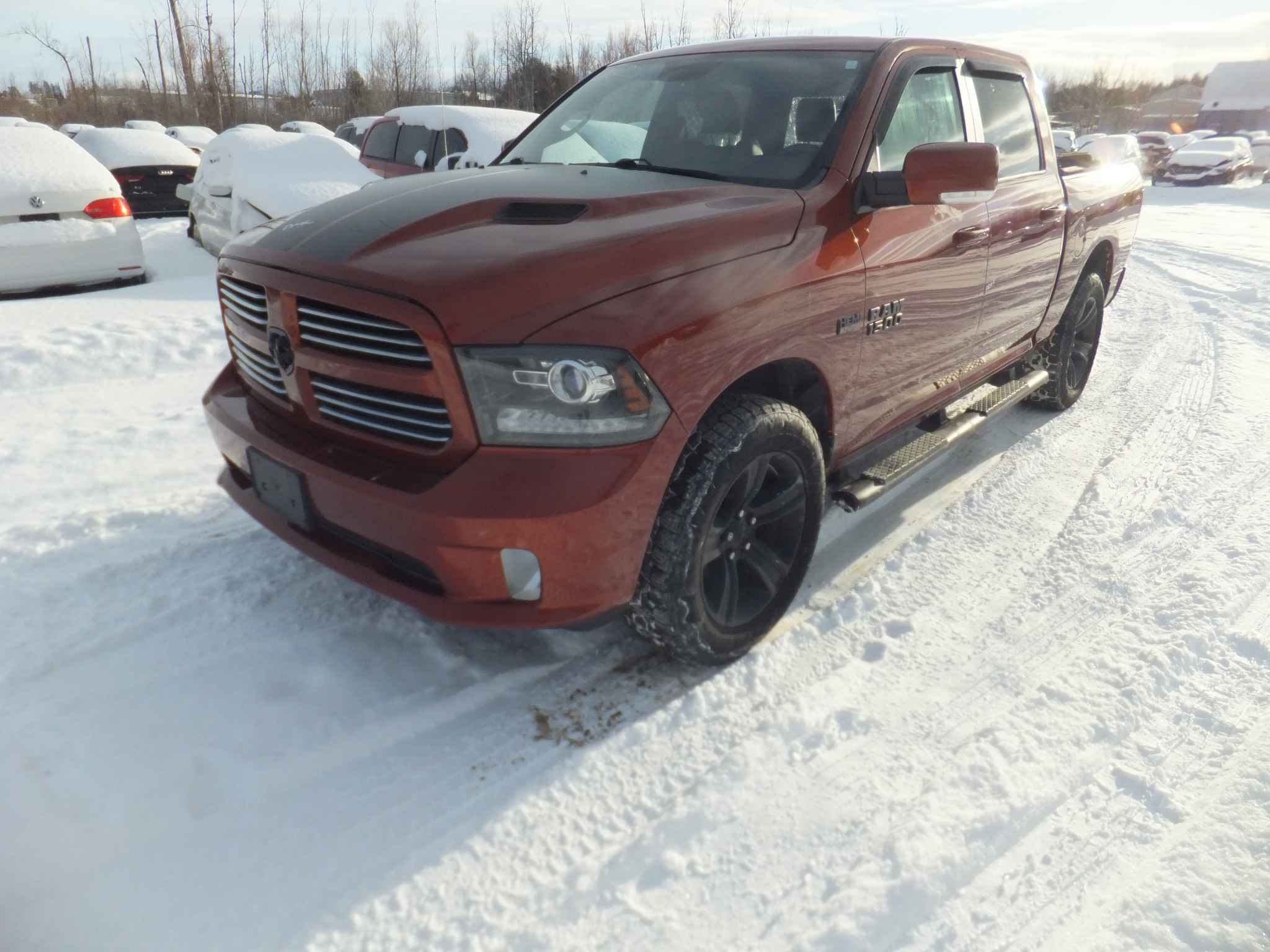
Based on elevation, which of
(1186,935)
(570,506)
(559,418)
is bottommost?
(1186,935)

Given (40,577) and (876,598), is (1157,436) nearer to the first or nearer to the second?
(876,598)

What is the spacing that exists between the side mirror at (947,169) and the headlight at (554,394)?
3.91ft

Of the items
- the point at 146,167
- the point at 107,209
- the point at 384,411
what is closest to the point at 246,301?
the point at 384,411

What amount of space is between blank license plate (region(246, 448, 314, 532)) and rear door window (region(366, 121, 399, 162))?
7856 mm

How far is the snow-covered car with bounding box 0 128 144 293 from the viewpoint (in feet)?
20.6

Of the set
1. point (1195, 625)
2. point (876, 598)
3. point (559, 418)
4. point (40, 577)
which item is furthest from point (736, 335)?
point (40, 577)

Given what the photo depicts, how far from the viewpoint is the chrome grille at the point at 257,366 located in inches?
101

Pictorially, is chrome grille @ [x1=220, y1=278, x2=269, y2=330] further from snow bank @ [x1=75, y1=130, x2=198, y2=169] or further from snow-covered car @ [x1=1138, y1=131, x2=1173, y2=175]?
snow-covered car @ [x1=1138, y1=131, x2=1173, y2=175]

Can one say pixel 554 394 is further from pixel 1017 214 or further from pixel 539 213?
pixel 1017 214

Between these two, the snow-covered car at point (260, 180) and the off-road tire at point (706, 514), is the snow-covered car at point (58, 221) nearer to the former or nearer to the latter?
the snow-covered car at point (260, 180)

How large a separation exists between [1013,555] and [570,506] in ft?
7.08

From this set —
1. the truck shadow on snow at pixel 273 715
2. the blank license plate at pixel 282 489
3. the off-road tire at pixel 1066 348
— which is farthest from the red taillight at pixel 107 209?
the off-road tire at pixel 1066 348

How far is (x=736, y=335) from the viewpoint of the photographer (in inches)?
91.1

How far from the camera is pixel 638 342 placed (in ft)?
6.84
